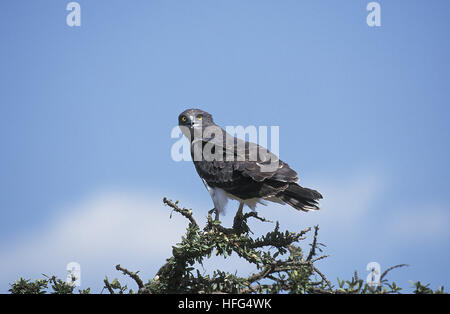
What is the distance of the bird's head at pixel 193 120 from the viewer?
970cm

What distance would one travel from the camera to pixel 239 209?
326 inches

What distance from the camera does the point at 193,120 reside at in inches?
382

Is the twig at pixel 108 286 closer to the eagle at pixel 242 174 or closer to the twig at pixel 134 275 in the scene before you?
the twig at pixel 134 275

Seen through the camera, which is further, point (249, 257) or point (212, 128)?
point (212, 128)

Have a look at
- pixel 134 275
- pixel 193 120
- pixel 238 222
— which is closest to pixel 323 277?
pixel 134 275

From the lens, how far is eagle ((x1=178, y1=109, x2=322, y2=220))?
760 centimetres

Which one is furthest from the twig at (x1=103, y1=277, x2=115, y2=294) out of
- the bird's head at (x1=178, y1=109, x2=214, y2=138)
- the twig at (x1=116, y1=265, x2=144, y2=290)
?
the bird's head at (x1=178, y1=109, x2=214, y2=138)

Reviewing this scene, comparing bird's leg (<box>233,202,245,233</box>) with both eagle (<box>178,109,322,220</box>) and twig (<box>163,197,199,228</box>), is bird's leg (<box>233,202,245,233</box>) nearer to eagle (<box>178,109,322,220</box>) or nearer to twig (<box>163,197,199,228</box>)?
eagle (<box>178,109,322,220</box>)

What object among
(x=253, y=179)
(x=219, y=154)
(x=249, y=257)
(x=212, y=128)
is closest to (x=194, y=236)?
(x=249, y=257)

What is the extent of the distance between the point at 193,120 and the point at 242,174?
Answer: 228 cm

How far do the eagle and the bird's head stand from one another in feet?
0.53
